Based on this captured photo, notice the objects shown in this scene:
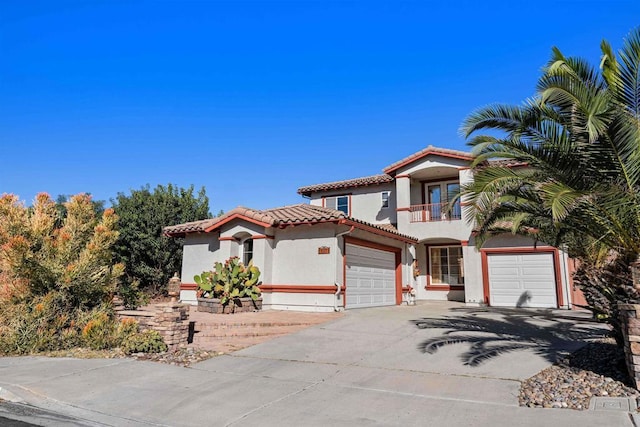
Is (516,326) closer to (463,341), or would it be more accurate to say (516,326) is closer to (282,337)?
(463,341)

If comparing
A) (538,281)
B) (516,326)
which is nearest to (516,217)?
(516,326)

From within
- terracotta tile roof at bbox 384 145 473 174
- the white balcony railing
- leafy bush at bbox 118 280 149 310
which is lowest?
leafy bush at bbox 118 280 149 310

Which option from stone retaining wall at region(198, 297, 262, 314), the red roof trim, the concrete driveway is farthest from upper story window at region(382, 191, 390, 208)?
the concrete driveway

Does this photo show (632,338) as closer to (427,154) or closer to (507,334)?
(507,334)

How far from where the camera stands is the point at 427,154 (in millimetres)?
19969

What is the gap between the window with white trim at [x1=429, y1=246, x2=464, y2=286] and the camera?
20.6 metres

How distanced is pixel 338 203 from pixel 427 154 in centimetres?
605

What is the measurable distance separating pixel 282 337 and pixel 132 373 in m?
3.76

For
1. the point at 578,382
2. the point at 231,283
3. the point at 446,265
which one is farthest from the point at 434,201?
the point at 578,382

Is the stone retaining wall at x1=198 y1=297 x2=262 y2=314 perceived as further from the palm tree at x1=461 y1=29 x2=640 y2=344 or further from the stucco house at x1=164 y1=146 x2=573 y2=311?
the palm tree at x1=461 y1=29 x2=640 y2=344

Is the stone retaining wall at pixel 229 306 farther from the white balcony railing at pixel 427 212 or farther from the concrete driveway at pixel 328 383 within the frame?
the white balcony railing at pixel 427 212

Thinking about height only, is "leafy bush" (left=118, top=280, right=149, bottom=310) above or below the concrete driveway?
above

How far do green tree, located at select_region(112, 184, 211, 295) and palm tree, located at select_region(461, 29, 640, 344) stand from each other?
59.5ft

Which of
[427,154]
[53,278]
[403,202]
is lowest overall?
[53,278]
